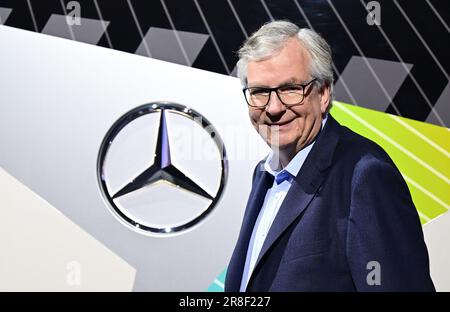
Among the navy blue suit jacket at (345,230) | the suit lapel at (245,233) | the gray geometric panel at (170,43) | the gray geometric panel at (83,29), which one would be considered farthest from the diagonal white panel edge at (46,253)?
the navy blue suit jacket at (345,230)

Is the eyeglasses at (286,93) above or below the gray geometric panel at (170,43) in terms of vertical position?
below

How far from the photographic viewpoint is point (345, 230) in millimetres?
1300

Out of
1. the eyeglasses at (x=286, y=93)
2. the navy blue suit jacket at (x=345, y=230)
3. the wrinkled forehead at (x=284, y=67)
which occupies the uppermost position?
the wrinkled forehead at (x=284, y=67)

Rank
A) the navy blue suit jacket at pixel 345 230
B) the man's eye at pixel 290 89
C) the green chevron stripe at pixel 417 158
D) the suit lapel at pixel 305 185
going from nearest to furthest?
the navy blue suit jacket at pixel 345 230 → the suit lapel at pixel 305 185 → the man's eye at pixel 290 89 → the green chevron stripe at pixel 417 158

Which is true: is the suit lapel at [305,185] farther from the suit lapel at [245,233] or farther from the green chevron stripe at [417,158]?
the green chevron stripe at [417,158]

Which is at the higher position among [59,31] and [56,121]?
[59,31]

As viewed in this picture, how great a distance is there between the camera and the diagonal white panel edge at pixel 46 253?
2.21 meters

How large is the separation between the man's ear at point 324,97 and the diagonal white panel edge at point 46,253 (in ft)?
3.56

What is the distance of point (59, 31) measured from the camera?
2.22m

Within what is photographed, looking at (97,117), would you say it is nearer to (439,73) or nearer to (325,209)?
(325,209)

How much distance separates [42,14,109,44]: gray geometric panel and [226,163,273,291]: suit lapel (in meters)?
1.01

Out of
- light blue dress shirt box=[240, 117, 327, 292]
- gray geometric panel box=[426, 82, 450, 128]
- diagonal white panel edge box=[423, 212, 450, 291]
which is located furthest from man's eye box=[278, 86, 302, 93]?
diagonal white panel edge box=[423, 212, 450, 291]
